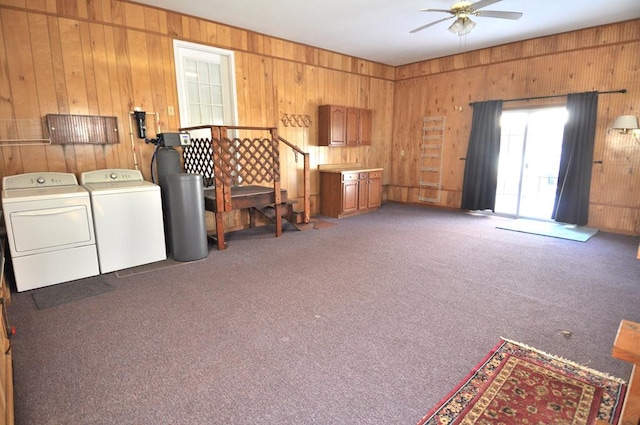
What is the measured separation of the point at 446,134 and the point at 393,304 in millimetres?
5277

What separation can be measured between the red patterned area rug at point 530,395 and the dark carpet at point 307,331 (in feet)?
0.31

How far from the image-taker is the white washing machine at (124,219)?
3658mm

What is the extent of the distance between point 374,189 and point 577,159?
136 inches

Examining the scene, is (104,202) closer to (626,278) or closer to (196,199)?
(196,199)

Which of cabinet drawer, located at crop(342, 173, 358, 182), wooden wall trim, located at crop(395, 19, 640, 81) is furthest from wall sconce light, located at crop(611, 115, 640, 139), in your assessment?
cabinet drawer, located at crop(342, 173, 358, 182)

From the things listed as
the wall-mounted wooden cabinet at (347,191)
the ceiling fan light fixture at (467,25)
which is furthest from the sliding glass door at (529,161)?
the ceiling fan light fixture at (467,25)

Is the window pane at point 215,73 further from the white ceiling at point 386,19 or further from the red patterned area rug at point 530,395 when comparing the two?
the red patterned area rug at point 530,395

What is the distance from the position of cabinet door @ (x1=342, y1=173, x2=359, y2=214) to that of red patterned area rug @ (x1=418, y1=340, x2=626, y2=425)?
175 inches

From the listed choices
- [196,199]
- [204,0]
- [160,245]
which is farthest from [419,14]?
[160,245]

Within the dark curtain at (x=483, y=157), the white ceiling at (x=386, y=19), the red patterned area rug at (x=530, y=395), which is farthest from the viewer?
the dark curtain at (x=483, y=157)

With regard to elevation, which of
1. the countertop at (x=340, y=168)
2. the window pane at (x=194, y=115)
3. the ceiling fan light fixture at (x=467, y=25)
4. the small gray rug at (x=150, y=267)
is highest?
the ceiling fan light fixture at (x=467, y=25)

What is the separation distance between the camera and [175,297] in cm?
320

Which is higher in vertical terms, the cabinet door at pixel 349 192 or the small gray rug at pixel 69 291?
the cabinet door at pixel 349 192

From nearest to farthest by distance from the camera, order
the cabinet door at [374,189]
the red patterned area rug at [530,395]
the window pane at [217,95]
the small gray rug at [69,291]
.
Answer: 1. the red patterned area rug at [530,395]
2. the small gray rug at [69,291]
3. the window pane at [217,95]
4. the cabinet door at [374,189]
